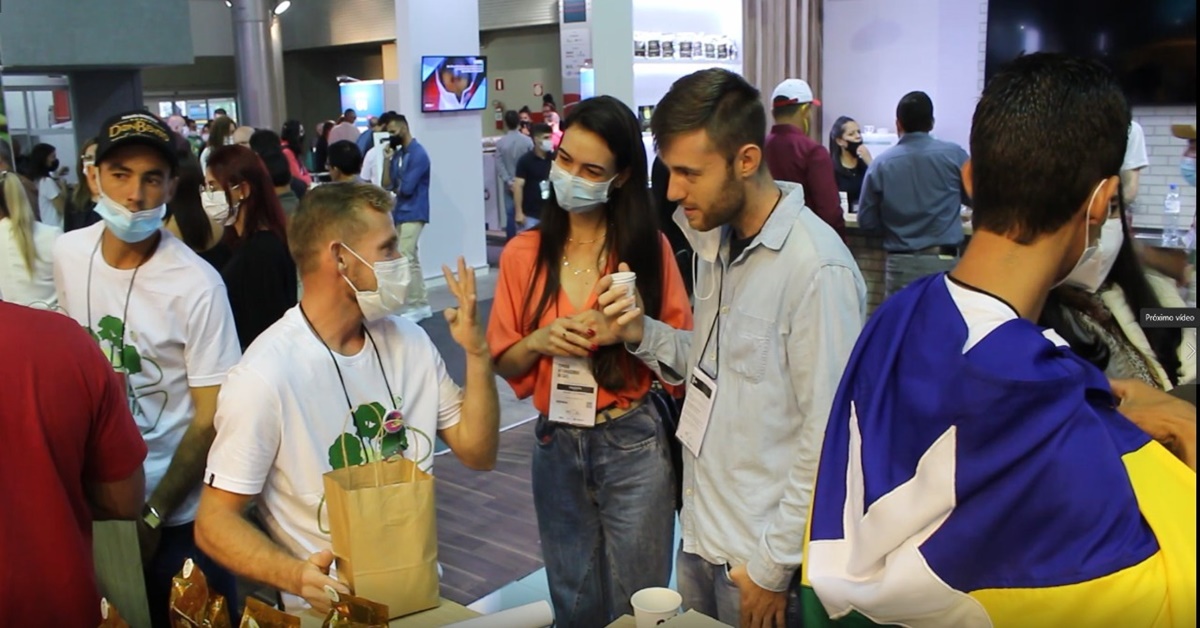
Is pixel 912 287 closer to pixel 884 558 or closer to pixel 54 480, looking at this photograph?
pixel 884 558

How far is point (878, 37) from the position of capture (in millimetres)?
10727

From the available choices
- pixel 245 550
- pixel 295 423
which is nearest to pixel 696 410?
pixel 295 423

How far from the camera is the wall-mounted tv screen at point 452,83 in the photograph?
29.1ft

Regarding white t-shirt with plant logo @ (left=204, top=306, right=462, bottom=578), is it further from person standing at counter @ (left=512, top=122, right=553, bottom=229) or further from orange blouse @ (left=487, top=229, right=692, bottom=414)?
person standing at counter @ (left=512, top=122, right=553, bottom=229)

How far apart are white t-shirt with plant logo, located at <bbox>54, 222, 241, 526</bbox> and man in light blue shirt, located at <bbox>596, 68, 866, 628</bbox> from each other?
1.05m

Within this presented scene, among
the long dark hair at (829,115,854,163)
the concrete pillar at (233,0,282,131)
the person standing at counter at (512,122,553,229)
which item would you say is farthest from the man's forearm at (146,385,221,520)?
the concrete pillar at (233,0,282,131)

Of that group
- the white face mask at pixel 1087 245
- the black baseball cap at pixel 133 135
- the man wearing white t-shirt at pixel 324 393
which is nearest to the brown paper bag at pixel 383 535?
the man wearing white t-shirt at pixel 324 393

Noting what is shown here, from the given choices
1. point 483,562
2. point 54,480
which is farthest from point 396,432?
point 483,562

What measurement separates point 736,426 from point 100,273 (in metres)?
1.63

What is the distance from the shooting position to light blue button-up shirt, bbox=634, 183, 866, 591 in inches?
71.6

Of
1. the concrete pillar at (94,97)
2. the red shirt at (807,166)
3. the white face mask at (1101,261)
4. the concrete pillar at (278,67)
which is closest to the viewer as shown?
the white face mask at (1101,261)

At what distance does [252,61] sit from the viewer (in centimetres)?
1731

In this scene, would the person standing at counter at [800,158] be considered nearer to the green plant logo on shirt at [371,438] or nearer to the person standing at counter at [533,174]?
the green plant logo on shirt at [371,438]

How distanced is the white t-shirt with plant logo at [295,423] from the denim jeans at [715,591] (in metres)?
0.62
